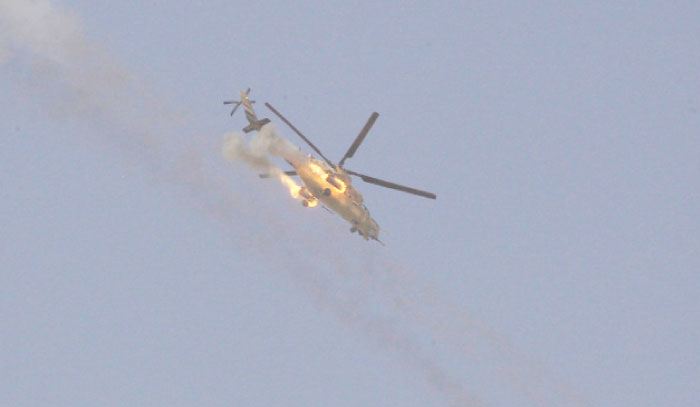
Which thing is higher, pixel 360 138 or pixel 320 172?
pixel 360 138

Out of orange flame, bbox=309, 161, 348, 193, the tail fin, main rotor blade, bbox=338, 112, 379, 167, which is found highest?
main rotor blade, bbox=338, 112, 379, 167

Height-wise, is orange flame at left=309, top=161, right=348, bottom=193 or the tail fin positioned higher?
orange flame at left=309, top=161, right=348, bottom=193

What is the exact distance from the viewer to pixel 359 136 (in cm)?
8562

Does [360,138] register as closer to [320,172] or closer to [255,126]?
[320,172]

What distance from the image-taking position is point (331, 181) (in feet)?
280

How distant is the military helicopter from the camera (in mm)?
84625

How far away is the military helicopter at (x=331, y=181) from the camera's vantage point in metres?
84.6

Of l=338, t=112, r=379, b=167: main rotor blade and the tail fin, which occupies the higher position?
l=338, t=112, r=379, b=167: main rotor blade

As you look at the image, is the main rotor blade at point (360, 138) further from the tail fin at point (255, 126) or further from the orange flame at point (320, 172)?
the tail fin at point (255, 126)

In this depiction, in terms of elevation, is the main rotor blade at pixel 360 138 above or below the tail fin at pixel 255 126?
above

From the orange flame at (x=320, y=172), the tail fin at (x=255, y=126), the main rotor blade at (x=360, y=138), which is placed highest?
the main rotor blade at (x=360, y=138)

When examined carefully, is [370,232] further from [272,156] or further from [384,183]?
[272,156]

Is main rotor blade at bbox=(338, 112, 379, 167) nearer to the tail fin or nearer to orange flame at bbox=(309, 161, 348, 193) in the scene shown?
orange flame at bbox=(309, 161, 348, 193)

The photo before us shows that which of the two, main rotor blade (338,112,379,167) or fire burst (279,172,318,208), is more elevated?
main rotor blade (338,112,379,167)
